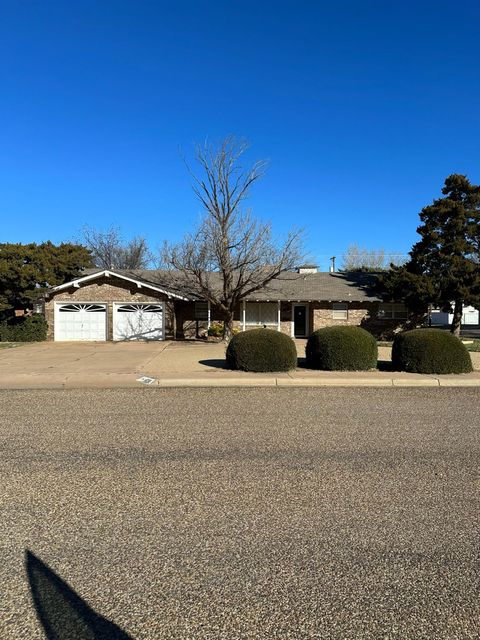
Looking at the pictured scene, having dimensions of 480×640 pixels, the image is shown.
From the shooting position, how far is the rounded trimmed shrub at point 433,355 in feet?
39.3

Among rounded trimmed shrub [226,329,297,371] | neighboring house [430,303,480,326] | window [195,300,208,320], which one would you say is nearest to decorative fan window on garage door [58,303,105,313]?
window [195,300,208,320]

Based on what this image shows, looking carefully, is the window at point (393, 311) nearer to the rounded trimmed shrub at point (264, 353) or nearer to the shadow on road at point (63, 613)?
the rounded trimmed shrub at point (264, 353)

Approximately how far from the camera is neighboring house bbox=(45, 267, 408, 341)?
1010 inches

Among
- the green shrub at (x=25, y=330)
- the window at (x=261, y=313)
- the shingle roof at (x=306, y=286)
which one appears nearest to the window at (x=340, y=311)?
the shingle roof at (x=306, y=286)

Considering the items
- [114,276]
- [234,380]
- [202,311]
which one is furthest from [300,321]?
[234,380]

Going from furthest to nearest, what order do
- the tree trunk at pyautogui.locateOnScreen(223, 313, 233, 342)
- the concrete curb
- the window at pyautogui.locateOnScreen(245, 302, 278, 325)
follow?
the window at pyautogui.locateOnScreen(245, 302, 278, 325), the tree trunk at pyautogui.locateOnScreen(223, 313, 233, 342), the concrete curb

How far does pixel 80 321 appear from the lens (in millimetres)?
25688

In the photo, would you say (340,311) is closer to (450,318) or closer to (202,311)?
(202,311)

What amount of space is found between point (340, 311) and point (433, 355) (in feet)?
52.7

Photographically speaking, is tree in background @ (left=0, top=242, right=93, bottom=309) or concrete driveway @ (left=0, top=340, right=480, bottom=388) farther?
tree in background @ (left=0, top=242, right=93, bottom=309)

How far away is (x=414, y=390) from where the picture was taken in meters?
10.4

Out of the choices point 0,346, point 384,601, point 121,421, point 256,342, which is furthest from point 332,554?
point 0,346

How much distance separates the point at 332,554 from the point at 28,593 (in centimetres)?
192

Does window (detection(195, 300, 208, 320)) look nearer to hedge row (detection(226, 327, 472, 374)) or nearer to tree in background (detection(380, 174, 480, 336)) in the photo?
tree in background (detection(380, 174, 480, 336))
